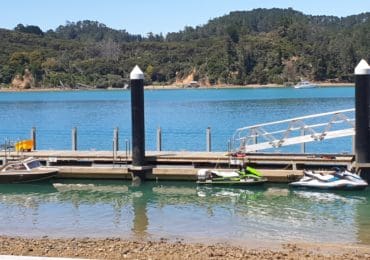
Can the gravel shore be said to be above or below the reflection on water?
above

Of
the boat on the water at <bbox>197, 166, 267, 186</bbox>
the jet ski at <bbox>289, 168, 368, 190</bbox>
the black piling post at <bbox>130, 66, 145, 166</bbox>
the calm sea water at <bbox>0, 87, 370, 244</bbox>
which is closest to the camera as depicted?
the calm sea water at <bbox>0, 87, 370, 244</bbox>

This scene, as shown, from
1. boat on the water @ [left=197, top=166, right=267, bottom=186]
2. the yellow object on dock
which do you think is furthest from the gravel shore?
the yellow object on dock

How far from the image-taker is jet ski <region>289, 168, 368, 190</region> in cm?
2766

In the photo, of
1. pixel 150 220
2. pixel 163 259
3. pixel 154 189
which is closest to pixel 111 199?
pixel 154 189

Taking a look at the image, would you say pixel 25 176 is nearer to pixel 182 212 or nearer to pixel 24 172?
pixel 24 172

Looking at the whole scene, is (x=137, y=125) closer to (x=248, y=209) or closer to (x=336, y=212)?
(x=248, y=209)

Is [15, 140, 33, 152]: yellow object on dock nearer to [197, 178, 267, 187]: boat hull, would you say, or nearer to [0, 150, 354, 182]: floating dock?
[0, 150, 354, 182]: floating dock

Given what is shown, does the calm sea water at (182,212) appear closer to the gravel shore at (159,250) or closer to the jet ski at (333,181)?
the jet ski at (333,181)

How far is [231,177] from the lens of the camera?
2944 centimetres

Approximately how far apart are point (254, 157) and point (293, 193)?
136 inches

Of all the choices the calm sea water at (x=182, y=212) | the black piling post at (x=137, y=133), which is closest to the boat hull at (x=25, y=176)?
the calm sea water at (x=182, y=212)

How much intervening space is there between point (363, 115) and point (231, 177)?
6.18 meters

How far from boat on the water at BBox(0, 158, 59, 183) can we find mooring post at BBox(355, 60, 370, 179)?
13946 mm

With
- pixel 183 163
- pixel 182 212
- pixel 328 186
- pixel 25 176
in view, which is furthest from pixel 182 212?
pixel 25 176
